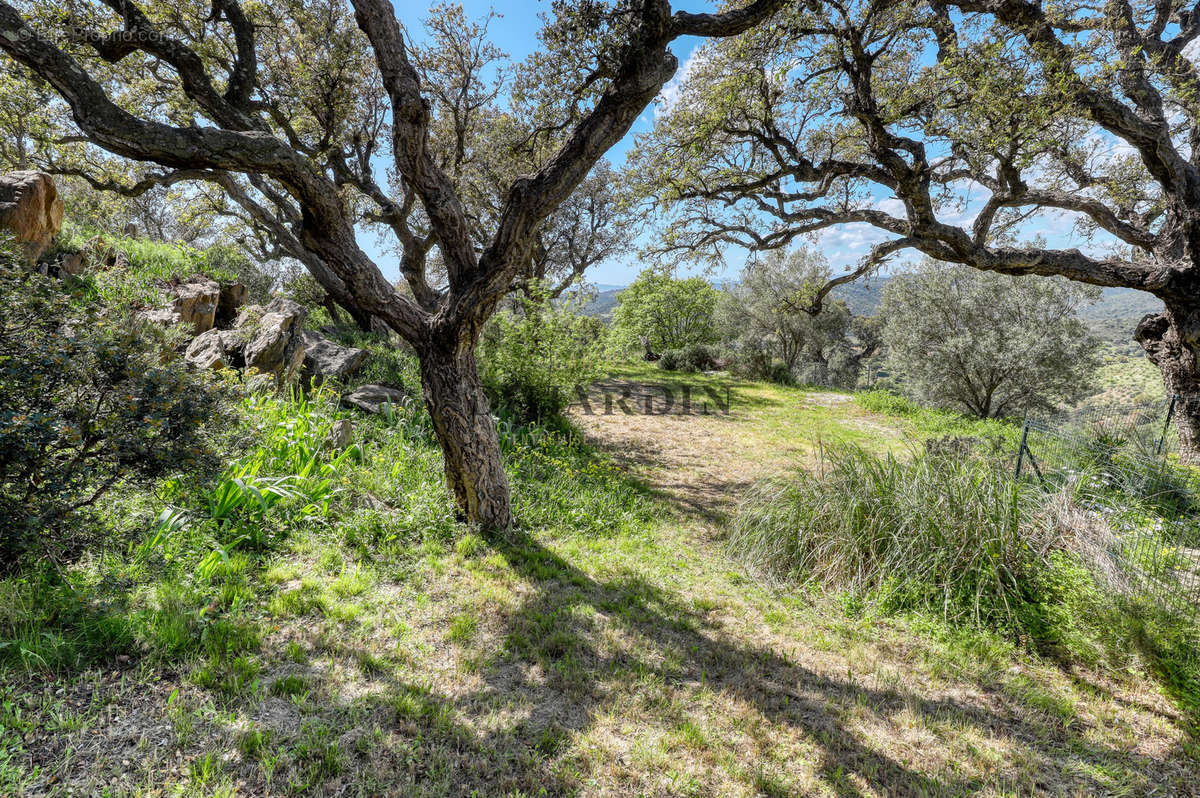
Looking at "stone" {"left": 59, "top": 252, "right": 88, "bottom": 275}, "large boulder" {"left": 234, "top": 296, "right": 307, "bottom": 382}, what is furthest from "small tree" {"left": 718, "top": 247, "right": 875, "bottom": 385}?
"stone" {"left": 59, "top": 252, "right": 88, "bottom": 275}

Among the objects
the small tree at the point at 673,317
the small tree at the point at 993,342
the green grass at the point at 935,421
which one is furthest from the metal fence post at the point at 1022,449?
the small tree at the point at 673,317

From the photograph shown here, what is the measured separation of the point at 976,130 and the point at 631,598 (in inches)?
280

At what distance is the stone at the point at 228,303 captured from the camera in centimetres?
732

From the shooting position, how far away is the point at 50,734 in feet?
5.98

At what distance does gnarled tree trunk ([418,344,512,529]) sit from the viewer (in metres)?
4.03

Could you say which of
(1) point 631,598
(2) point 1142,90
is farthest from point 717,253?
(1) point 631,598

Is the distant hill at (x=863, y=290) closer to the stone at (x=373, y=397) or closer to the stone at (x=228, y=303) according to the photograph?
the stone at (x=373, y=397)

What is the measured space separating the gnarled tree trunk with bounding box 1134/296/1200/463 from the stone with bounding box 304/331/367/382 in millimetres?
12729

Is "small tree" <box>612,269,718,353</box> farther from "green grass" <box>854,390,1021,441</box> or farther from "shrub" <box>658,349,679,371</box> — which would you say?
"green grass" <box>854,390,1021,441</box>

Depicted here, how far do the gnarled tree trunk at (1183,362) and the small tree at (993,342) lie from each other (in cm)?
414

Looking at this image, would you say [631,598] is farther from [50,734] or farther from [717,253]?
[717,253]

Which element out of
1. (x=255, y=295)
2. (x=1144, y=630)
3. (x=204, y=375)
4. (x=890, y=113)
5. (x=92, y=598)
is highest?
(x=890, y=113)

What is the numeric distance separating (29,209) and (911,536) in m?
10.4

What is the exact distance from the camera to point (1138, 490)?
4363 millimetres
